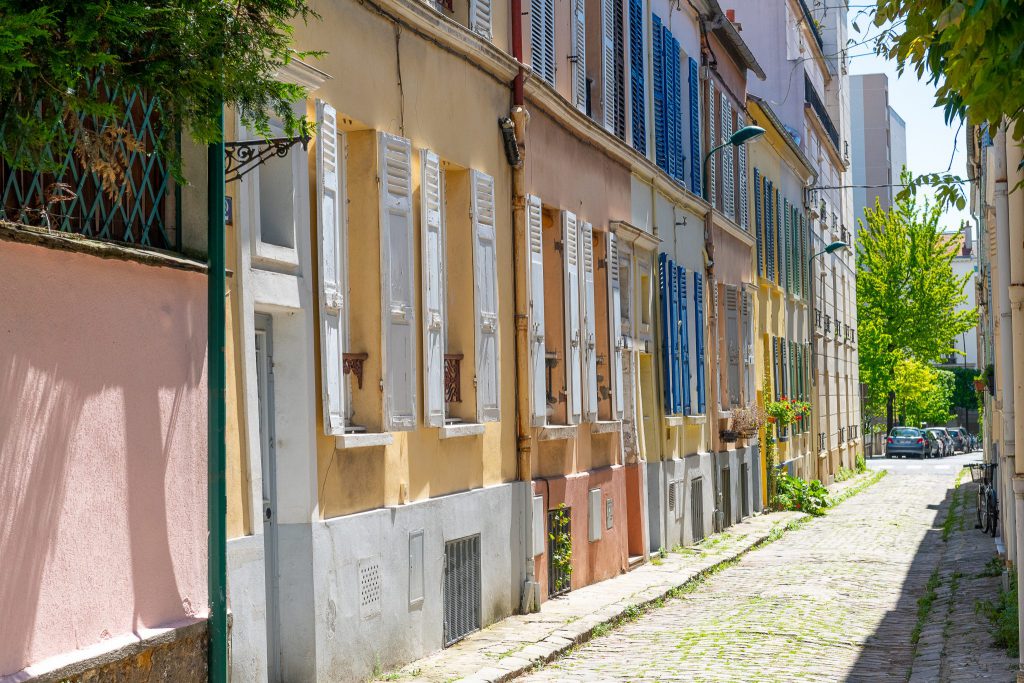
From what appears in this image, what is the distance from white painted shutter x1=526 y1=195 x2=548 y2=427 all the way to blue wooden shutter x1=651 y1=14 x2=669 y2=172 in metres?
5.89

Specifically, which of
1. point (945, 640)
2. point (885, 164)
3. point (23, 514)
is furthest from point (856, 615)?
point (885, 164)

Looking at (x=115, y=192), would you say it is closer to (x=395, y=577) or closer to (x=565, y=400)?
(x=395, y=577)

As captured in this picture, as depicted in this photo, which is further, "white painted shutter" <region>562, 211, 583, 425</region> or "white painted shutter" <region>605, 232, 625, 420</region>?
"white painted shutter" <region>605, 232, 625, 420</region>

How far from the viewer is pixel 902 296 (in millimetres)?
53750

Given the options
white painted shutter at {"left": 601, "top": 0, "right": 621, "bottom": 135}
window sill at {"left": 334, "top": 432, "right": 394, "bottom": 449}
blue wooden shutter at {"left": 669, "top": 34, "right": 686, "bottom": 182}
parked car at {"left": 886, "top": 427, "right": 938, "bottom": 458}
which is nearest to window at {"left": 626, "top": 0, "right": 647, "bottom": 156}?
white painted shutter at {"left": 601, "top": 0, "right": 621, "bottom": 135}

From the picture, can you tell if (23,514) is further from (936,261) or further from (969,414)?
(969,414)

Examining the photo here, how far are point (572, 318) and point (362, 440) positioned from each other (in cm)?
521

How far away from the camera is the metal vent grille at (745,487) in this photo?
922 inches

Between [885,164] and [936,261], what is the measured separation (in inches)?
1390

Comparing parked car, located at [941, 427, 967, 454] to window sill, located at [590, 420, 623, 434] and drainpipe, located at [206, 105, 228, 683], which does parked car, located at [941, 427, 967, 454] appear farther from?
drainpipe, located at [206, 105, 228, 683]

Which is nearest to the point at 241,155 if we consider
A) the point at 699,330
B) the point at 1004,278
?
the point at 1004,278

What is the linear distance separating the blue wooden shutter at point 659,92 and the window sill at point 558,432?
587 cm

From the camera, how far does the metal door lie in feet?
26.8

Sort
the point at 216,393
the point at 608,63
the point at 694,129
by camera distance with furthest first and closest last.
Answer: the point at 694,129 < the point at 608,63 < the point at 216,393
